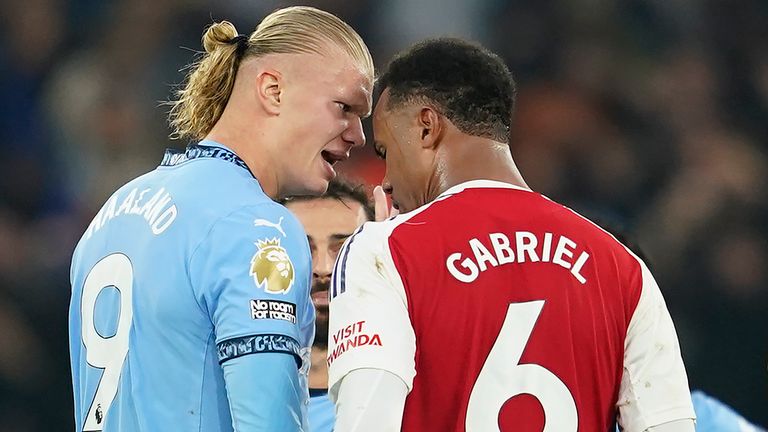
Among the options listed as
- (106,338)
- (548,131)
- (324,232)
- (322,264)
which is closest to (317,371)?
(322,264)

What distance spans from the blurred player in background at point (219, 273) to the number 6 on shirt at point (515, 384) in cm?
35

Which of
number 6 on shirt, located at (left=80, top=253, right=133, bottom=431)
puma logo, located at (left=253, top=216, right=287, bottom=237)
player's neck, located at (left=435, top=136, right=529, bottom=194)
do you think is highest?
player's neck, located at (left=435, top=136, right=529, bottom=194)

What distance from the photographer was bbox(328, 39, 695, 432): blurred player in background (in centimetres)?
201

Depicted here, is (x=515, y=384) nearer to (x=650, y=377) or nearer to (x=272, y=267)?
(x=650, y=377)

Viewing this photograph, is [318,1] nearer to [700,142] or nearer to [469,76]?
[700,142]

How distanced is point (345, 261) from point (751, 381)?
3.48m

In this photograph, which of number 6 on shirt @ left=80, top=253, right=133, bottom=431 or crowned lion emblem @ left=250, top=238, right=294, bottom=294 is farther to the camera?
number 6 on shirt @ left=80, top=253, right=133, bottom=431

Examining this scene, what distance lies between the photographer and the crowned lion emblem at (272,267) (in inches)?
80.7

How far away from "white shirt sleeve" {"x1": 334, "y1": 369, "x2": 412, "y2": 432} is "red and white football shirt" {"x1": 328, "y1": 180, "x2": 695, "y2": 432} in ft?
0.07

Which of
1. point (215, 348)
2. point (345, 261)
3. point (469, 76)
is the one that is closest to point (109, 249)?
point (215, 348)

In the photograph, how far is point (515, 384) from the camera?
204cm

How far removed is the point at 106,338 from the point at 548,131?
3700 millimetres

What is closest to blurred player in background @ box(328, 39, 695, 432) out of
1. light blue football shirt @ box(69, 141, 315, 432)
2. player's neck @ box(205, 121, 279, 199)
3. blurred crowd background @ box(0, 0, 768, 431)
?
light blue football shirt @ box(69, 141, 315, 432)

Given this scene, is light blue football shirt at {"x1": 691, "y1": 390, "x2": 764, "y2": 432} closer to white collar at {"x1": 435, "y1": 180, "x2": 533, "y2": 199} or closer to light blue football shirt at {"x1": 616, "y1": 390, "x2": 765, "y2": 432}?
light blue football shirt at {"x1": 616, "y1": 390, "x2": 765, "y2": 432}
